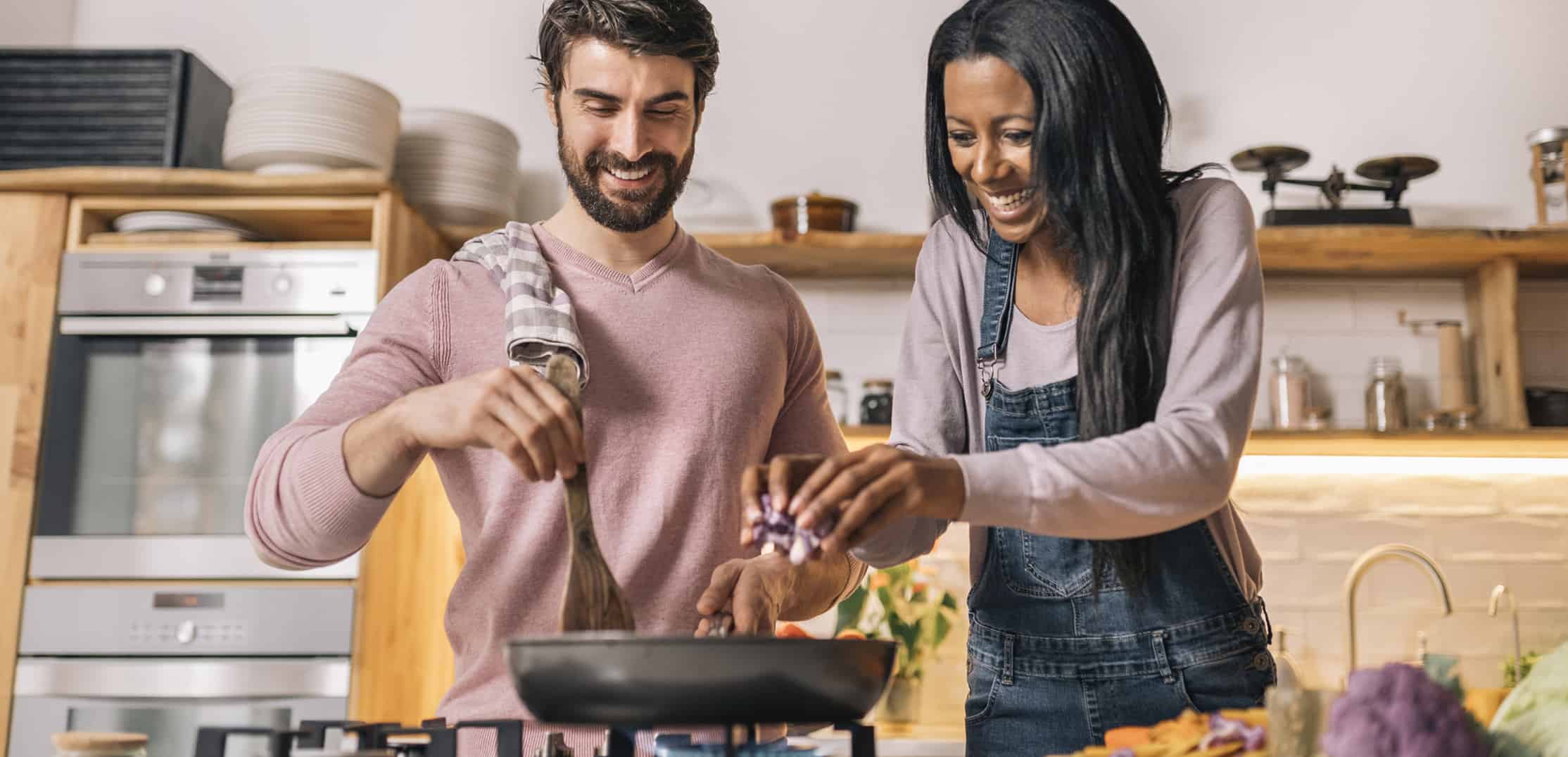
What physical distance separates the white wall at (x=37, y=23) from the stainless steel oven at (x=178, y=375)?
2.97 ft

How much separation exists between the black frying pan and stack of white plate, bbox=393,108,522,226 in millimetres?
2390

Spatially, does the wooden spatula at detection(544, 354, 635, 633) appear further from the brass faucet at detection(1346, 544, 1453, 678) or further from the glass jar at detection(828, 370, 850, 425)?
the glass jar at detection(828, 370, 850, 425)

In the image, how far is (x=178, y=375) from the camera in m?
2.92

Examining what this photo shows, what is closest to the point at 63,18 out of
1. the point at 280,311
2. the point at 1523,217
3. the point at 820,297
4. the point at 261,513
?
the point at 280,311

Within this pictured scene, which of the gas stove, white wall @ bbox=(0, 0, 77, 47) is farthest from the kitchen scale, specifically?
white wall @ bbox=(0, 0, 77, 47)

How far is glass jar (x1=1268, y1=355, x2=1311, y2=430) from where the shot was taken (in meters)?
3.06

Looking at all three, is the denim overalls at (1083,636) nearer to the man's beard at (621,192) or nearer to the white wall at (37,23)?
the man's beard at (621,192)

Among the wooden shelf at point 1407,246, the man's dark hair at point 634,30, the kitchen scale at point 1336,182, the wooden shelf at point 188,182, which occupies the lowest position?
the man's dark hair at point 634,30

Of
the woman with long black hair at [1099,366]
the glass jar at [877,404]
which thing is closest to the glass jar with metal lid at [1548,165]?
the glass jar at [877,404]

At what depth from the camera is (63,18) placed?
3502mm

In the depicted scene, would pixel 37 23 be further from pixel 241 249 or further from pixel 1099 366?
pixel 1099 366

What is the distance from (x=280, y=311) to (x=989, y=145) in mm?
2051

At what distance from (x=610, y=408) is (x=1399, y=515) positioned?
8.01 feet

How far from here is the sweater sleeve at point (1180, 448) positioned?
1.10 m
